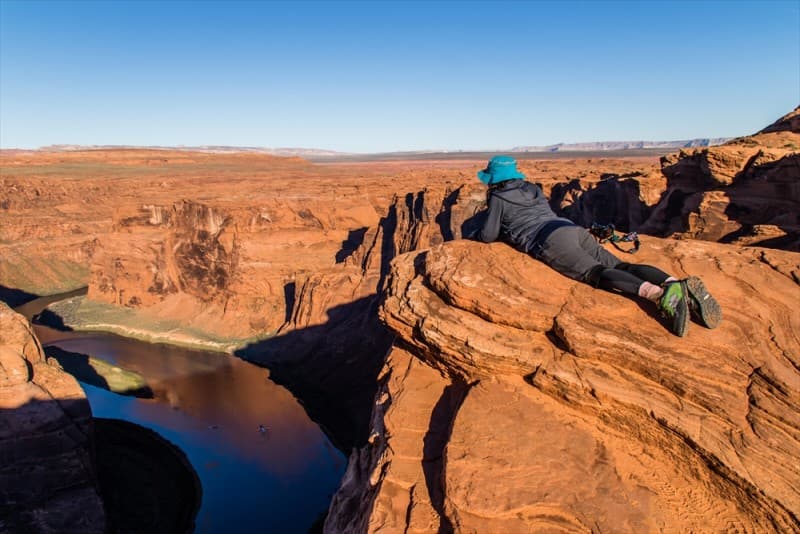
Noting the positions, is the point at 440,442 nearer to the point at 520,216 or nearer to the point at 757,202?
the point at 520,216

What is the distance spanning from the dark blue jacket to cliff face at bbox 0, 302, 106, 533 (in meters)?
16.6

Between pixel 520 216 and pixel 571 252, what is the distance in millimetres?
1065

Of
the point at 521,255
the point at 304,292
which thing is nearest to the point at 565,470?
the point at 521,255

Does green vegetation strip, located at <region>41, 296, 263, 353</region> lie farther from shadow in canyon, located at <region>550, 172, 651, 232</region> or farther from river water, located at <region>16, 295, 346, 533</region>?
shadow in canyon, located at <region>550, 172, 651, 232</region>

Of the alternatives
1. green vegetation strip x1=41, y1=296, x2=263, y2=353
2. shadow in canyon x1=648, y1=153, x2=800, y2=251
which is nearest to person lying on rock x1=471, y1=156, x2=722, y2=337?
shadow in canyon x1=648, y1=153, x2=800, y2=251

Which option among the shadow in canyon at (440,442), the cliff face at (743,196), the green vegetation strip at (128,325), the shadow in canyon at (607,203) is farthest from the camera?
the green vegetation strip at (128,325)

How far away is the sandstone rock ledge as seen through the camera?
5.25 meters

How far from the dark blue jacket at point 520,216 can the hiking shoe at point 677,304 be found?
6.49 feet

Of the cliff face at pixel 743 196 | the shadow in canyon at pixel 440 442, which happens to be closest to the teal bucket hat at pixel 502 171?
the shadow in canyon at pixel 440 442

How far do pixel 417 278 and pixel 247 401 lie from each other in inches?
937

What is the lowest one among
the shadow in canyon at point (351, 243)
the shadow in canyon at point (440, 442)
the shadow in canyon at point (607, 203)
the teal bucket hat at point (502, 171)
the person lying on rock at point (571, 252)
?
the shadow in canyon at point (351, 243)

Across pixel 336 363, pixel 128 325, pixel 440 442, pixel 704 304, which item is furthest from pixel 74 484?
pixel 128 325

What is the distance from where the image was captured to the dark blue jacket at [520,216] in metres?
7.50

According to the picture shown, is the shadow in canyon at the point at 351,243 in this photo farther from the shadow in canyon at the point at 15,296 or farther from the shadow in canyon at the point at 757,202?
the shadow in canyon at the point at 15,296
